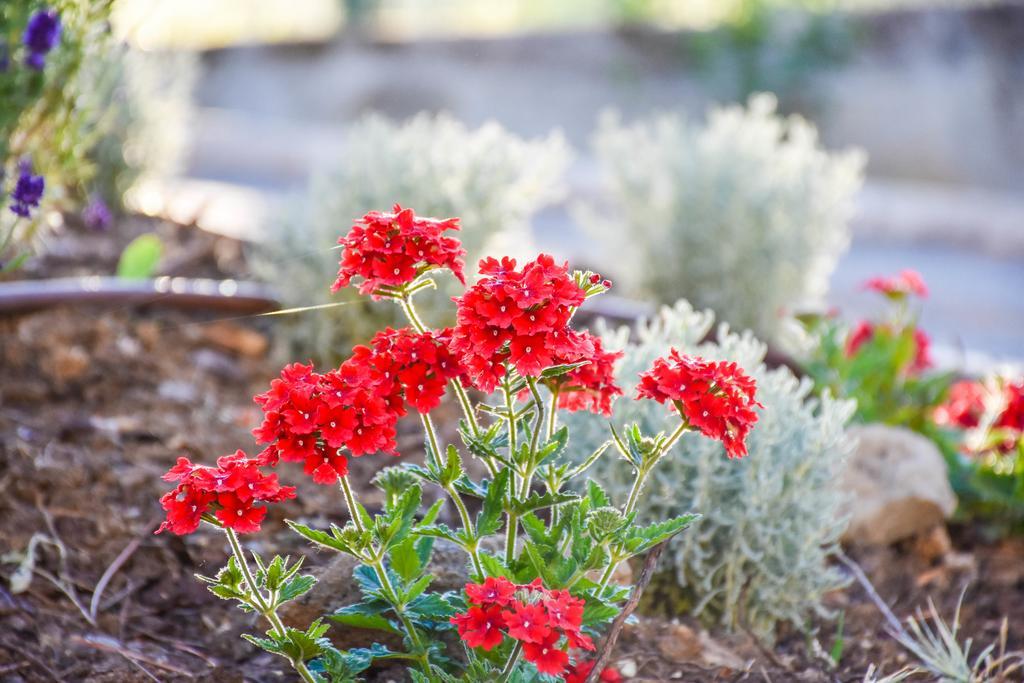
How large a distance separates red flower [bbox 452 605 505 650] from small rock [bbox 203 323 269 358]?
7.50ft

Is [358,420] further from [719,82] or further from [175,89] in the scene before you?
[719,82]

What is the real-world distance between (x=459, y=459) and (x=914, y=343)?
2.05m

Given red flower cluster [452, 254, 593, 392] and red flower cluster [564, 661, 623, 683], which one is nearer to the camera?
red flower cluster [452, 254, 593, 392]

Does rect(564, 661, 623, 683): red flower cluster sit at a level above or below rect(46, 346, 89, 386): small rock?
below

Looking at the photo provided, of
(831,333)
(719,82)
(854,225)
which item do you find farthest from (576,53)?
(831,333)

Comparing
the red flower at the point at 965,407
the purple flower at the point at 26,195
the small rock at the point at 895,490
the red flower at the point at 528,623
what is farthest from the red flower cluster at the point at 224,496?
the red flower at the point at 965,407

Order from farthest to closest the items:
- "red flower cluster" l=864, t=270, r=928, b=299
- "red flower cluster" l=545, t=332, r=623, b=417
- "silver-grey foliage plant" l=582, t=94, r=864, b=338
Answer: "silver-grey foliage plant" l=582, t=94, r=864, b=338 < "red flower cluster" l=864, t=270, r=928, b=299 < "red flower cluster" l=545, t=332, r=623, b=417

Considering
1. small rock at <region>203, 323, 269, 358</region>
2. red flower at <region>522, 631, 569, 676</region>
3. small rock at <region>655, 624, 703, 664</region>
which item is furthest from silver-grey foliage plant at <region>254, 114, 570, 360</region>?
red flower at <region>522, 631, 569, 676</region>

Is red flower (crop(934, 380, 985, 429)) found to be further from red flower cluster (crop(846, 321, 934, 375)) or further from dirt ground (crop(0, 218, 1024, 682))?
dirt ground (crop(0, 218, 1024, 682))

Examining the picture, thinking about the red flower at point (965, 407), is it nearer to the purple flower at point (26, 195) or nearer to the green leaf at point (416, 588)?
the green leaf at point (416, 588)

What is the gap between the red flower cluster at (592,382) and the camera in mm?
1466

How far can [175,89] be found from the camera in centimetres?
527

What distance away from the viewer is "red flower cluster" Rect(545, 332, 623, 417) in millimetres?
1466

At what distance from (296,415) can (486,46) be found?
1187 centimetres
